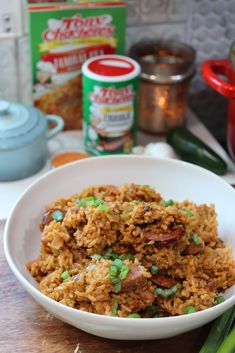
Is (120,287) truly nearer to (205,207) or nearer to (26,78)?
(205,207)

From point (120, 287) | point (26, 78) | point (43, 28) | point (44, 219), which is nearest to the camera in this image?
point (120, 287)

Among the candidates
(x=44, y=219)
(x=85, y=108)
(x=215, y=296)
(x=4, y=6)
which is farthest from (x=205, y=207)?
(x=4, y=6)

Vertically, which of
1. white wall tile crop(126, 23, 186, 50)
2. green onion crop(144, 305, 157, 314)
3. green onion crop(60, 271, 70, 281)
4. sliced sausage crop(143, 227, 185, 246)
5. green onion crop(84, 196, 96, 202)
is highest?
white wall tile crop(126, 23, 186, 50)

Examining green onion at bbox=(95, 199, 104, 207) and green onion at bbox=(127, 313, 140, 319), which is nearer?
green onion at bbox=(127, 313, 140, 319)

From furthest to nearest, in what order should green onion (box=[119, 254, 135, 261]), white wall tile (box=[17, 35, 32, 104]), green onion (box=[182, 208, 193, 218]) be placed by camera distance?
white wall tile (box=[17, 35, 32, 104]) → green onion (box=[182, 208, 193, 218]) → green onion (box=[119, 254, 135, 261])

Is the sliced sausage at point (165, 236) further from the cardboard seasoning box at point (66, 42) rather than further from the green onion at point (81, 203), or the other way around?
the cardboard seasoning box at point (66, 42)

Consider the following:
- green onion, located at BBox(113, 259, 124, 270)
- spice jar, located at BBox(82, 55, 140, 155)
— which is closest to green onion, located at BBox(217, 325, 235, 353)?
green onion, located at BBox(113, 259, 124, 270)

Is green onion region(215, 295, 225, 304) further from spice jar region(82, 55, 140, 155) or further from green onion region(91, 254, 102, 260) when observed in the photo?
spice jar region(82, 55, 140, 155)
